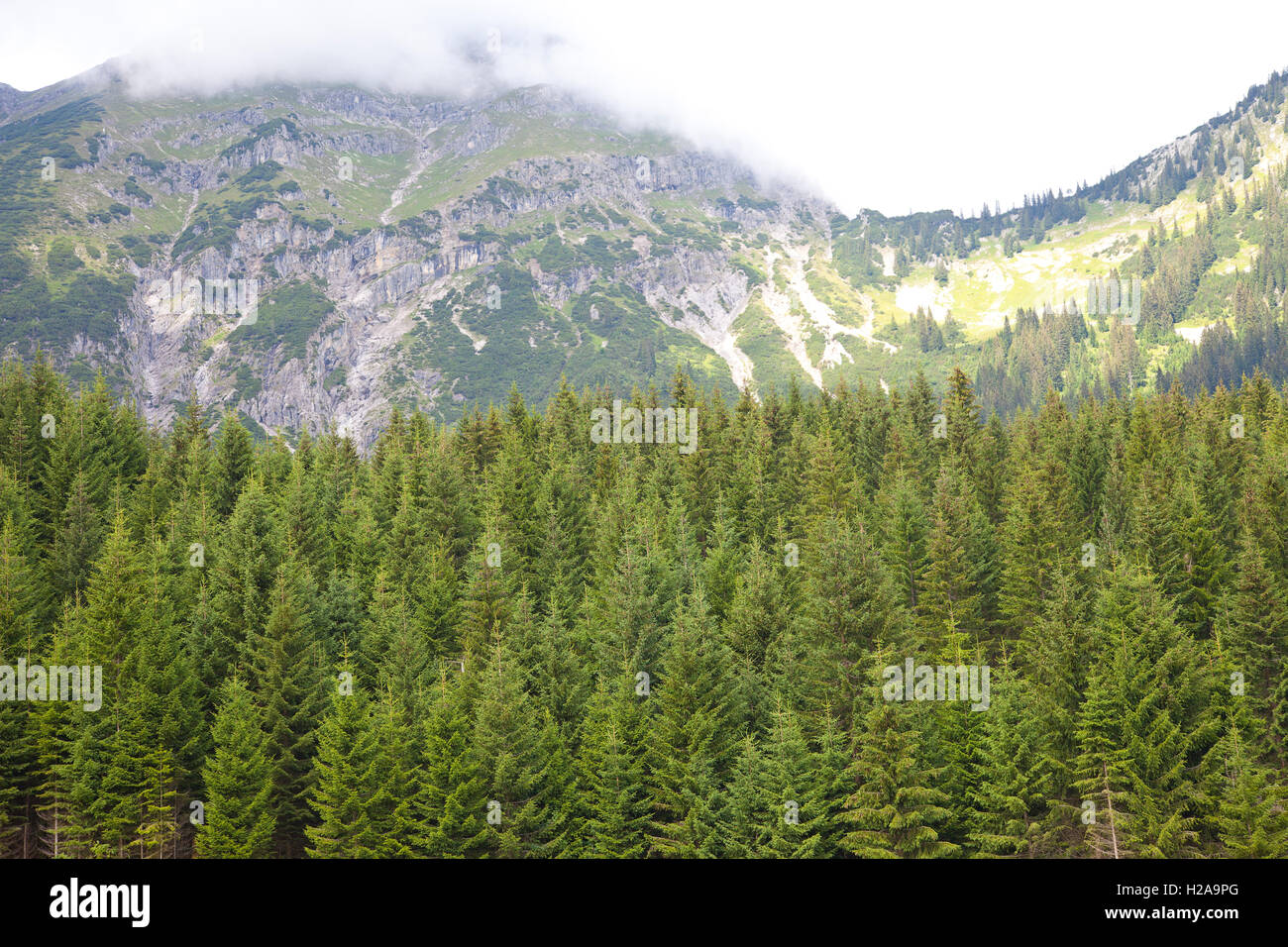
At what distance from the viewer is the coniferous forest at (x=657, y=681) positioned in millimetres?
40312

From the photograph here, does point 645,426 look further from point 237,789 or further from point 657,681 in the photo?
point 237,789

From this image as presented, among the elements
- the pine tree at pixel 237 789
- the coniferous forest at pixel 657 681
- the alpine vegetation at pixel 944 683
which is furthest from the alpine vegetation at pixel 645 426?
the pine tree at pixel 237 789

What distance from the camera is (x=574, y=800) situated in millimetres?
43000

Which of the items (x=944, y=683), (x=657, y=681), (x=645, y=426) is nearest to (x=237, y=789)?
(x=657, y=681)

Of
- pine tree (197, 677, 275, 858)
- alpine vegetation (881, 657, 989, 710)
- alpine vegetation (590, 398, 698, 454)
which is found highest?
alpine vegetation (590, 398, 698, 454)

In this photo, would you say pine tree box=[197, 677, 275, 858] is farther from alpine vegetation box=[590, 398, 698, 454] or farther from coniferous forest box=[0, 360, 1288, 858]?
alpine vegetation box=[590, 398, 698, 454]

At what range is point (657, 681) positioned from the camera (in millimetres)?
48656

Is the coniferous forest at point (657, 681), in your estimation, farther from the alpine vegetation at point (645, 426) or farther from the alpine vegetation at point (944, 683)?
the alpine vegetation at point (645, 426)

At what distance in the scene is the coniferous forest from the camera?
132 feet

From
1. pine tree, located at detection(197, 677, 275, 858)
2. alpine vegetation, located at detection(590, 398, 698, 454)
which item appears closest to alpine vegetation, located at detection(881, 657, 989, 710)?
pine tree, located at detection(197, 677, 275, 858)

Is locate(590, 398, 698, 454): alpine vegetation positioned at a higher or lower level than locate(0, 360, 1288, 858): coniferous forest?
higher
